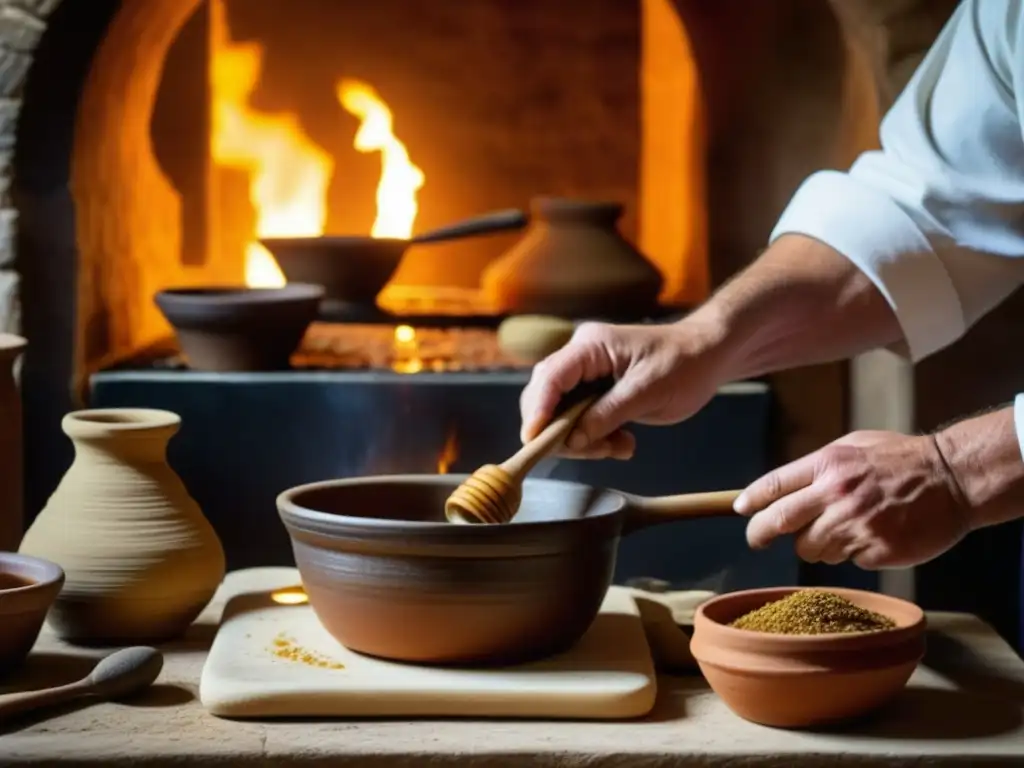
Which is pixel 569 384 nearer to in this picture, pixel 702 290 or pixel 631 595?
pixel 631 595

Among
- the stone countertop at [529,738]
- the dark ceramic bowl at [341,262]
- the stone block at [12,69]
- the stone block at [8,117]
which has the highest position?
the stone block at [12,69]

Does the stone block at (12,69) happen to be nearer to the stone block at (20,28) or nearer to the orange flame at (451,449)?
the stone block at (20,28)

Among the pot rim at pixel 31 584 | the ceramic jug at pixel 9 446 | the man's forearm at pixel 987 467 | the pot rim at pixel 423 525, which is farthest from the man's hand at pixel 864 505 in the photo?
the ceramic jug at pixel 9 446

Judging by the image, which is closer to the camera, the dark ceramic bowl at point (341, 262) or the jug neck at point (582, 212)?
the dark ceramic bowl at point (341, 262)

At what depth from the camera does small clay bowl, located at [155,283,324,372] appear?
7.52 ft

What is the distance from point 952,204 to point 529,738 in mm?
763

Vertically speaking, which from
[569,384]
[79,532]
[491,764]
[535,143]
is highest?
[535,143]

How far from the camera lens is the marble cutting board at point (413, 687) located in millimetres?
1256

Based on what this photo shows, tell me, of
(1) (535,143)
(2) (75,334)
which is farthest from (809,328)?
(1) (535,143)

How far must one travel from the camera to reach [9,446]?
5.61 feet

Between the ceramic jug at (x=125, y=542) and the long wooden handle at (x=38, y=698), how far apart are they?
17cm

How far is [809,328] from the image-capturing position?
65.3 inches

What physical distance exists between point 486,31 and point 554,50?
0.54ft

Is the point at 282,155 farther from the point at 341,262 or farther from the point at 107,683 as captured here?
the point at 107,683
